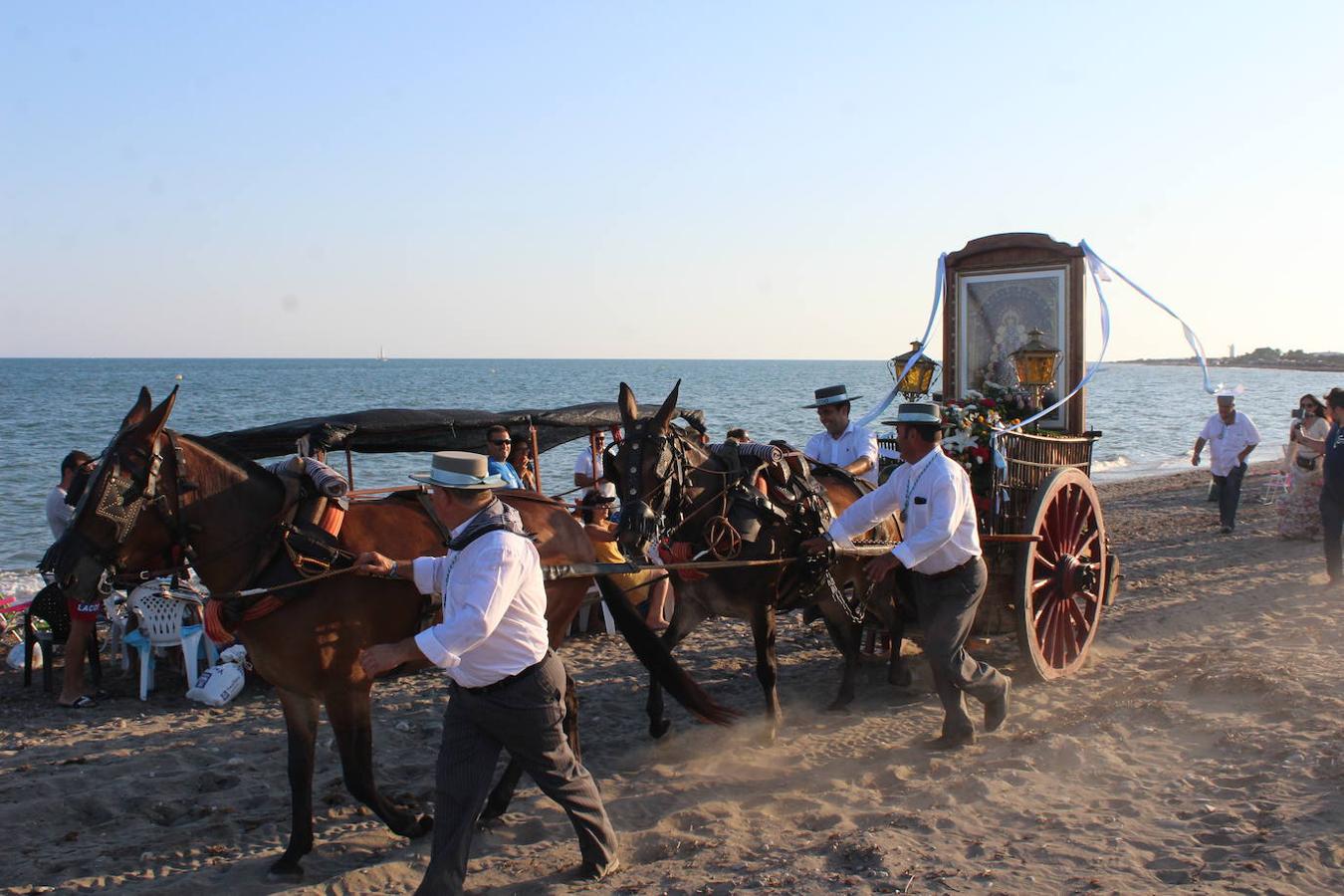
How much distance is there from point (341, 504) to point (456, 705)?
4.56ft

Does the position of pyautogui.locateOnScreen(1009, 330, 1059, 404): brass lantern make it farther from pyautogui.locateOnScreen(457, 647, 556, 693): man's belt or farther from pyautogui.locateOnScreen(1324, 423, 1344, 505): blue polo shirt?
pyautogui.locateOnScreen(457, 647, 556, 693): man's belt

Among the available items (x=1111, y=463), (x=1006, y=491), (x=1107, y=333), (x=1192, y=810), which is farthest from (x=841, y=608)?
(x=1111, y=463)

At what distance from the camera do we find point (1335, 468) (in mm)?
9445

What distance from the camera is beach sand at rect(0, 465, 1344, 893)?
4309 millimetres

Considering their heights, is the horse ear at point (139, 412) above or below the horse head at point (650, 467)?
above

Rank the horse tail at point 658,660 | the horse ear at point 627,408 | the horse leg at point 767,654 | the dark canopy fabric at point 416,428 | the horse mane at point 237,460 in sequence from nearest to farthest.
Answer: the horse mane at point 237,460, the horse tail at point 658,660, the horse ear at point 627,408, the horse leg at point 767,654, the dark canopy fabric at point 416,428

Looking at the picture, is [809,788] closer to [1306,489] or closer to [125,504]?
[125,504]

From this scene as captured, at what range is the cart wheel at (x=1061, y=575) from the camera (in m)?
6.73

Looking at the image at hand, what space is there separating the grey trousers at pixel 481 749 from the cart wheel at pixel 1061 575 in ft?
12.4

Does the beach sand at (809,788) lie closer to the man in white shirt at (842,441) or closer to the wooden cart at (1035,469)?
the wooden cart at (1035,469)

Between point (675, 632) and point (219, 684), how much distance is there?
134 inches

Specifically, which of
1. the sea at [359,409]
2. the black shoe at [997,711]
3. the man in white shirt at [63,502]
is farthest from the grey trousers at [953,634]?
the sea at [359,409]

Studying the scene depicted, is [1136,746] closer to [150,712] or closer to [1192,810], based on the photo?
[1192,810]

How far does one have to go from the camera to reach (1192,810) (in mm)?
4699
